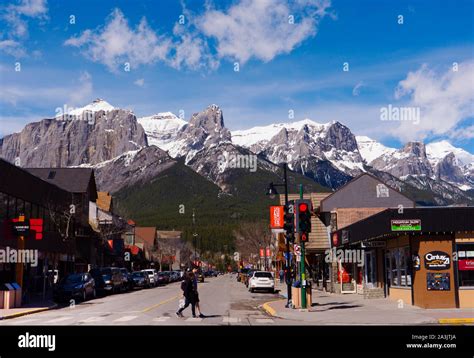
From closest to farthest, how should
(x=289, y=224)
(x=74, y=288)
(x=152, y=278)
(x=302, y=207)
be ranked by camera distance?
(x=302, y=207)
(x=289, y=224)
(x=74, y=288)
(x=152, y=278)

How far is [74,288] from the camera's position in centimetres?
3484

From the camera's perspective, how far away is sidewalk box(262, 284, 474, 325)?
2080 centimetres

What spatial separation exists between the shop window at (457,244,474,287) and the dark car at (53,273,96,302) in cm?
2065

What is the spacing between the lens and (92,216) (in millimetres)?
70812

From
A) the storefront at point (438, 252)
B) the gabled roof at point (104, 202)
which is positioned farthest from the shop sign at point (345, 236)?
the gabled roof at point (104, 202)

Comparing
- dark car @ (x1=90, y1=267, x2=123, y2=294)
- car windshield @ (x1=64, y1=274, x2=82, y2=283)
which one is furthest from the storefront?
dark car @ (x1=90, y1=267, x2=123, y2=294)

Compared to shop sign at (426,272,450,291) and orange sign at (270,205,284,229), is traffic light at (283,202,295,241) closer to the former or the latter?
shop sign at (426,272,450,291)

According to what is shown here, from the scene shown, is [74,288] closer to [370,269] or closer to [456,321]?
[370,269]

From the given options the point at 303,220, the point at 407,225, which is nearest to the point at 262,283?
the point at 303,220

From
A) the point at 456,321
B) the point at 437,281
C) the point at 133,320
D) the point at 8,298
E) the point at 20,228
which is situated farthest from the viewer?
the point at 20,228

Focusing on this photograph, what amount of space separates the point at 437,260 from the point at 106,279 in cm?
2503
